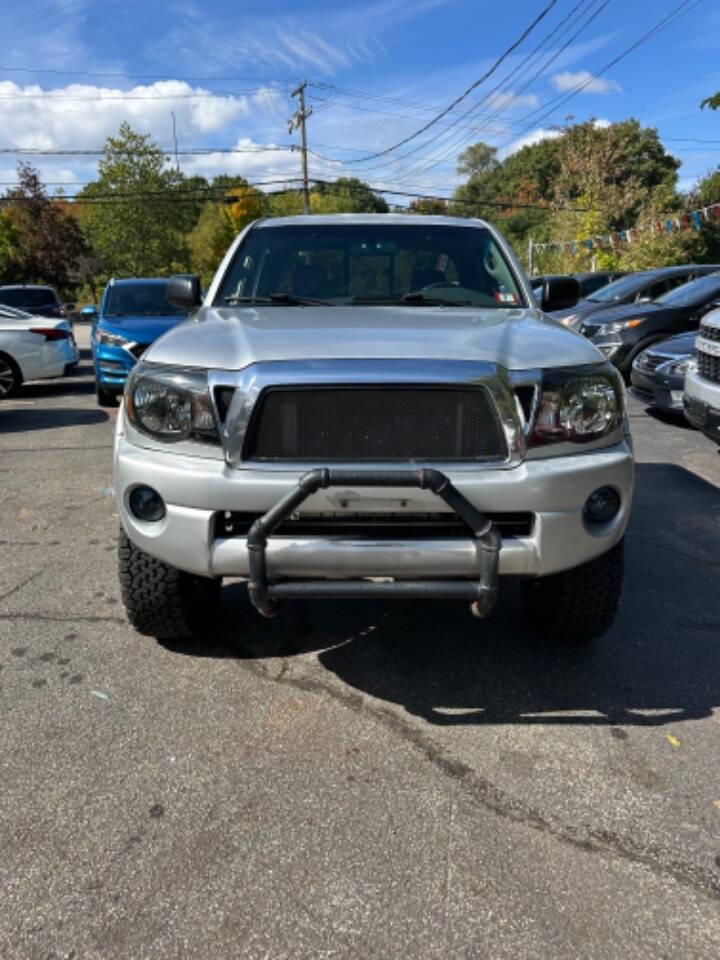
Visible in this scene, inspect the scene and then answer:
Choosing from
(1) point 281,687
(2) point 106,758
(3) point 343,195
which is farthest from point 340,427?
(3) point 343,195

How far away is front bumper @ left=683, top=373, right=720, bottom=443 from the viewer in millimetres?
5812

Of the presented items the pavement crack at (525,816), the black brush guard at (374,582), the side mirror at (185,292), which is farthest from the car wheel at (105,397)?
the black brush guard at (374,582)

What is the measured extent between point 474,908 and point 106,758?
132 centimetres

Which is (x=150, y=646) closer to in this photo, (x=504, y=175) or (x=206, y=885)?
(x=206, y=885)

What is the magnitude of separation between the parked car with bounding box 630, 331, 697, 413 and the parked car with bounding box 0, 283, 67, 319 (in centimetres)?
1183

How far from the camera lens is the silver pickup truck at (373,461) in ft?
8.22

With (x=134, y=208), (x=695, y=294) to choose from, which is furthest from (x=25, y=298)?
(x=134, y=208)

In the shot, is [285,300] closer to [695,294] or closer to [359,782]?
[359,782]

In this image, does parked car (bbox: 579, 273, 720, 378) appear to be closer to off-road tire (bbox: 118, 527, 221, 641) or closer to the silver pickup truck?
the silver pickup truck

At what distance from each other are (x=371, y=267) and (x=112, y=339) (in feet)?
20.4

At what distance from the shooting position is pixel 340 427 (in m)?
2.61

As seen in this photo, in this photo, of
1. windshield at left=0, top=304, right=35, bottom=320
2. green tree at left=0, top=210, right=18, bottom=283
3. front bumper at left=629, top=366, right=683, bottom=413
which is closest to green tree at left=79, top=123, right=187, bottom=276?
green tree at left=0, top=210, right=18, bottom=283

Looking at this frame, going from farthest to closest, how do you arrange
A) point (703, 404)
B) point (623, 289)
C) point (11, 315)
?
point (623, 289), point (11, 315), point (703, 404)

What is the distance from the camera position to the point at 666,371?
8039 mm
